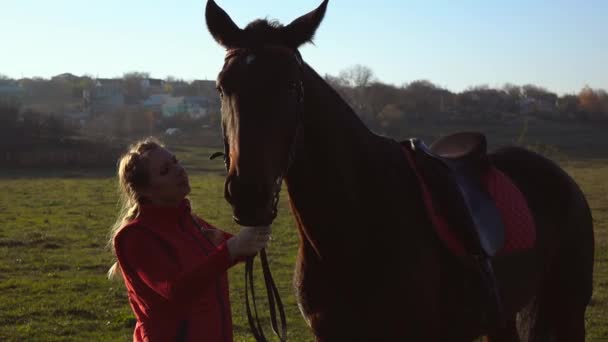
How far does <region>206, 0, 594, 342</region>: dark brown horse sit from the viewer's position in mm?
2561

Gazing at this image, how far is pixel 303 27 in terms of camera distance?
2.87 m

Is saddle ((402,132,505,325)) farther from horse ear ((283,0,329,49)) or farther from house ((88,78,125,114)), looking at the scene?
Answer: house ((88,78,125,114))

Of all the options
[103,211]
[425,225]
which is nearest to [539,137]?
[103,211]

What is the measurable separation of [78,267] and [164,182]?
8.43 m

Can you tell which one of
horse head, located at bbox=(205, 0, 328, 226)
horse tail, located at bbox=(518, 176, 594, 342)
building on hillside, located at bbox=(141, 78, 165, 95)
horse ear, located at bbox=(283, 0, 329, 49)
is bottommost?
horse tail, located at bbox=(518, 176, 594, 342)

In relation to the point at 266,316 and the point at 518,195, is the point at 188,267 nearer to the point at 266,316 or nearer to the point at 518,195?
the point at 518,195

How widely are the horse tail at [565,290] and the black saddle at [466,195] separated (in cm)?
100

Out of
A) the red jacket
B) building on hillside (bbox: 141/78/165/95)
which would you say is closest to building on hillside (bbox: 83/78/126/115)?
building on hillside (bbox: 141/78/165/95)

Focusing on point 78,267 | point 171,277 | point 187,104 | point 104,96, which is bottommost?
point 78,267

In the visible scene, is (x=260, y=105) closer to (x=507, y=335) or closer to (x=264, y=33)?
(x=264, y=33)

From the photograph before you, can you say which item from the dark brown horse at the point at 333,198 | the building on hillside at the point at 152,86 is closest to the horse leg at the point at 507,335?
the dark brown horse at the point at 333,198

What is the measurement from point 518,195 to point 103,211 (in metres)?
15.1

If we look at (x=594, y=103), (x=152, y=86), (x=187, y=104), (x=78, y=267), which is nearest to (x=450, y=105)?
(x=594, y=103)

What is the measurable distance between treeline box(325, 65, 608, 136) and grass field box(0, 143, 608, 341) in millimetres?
20931
